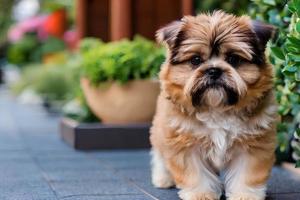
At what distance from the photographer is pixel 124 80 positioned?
24.5ft

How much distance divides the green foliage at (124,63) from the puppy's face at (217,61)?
278 cm

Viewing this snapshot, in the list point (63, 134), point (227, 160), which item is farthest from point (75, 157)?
point (227, 160)

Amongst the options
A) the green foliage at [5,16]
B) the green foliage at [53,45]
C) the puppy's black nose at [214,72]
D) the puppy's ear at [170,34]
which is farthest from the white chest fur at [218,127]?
the green foliage at [5,16]

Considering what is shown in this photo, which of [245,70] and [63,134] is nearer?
[245,70]

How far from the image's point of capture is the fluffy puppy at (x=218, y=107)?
4.37 meters

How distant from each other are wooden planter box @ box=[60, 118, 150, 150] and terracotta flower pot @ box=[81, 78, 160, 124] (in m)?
0.12

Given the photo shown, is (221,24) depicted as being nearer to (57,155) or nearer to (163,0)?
(57,155)

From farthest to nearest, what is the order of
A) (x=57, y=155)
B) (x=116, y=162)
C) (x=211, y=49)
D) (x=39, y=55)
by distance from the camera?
(x=39, y=55), (x=57, y=155), (x=116, y=162), (x=211, y=49)

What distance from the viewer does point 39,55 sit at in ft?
73.4

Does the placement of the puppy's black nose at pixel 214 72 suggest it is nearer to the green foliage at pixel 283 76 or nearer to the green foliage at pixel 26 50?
the green foliage at pixel 283 76

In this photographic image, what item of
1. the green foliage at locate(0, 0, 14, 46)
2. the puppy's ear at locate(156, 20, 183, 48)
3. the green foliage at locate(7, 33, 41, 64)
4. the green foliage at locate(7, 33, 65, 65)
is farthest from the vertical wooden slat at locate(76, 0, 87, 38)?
the green foliage at locate(0, 0, 14, 46)

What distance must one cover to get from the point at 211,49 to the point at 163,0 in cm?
594

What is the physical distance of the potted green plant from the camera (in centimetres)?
744

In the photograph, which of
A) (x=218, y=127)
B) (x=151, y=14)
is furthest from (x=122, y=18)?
(x=218, y=127)
